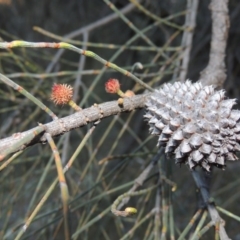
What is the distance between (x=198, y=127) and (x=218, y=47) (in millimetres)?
427

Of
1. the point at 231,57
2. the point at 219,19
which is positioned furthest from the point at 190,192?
the point at 219,19

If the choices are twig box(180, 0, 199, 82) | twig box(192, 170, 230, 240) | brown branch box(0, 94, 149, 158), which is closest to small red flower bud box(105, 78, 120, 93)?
brown branch box(0, 94, 149, 158)

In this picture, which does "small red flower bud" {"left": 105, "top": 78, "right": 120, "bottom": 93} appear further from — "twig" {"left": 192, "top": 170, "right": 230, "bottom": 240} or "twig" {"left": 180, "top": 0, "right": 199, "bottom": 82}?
"twig" {"left": 180, "top": 0, "right": 199, "bottom": 82}

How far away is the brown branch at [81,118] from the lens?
0.69 m

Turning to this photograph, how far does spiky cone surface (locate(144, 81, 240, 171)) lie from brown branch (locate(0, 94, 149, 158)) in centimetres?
6

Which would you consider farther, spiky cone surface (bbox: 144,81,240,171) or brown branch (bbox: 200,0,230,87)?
brown branch (bbox: 200,0,230,87)

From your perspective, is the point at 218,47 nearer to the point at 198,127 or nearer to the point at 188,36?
the point at 188,36

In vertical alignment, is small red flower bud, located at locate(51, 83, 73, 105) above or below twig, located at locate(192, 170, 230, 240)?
above

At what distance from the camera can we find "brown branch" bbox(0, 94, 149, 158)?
69 centimetres

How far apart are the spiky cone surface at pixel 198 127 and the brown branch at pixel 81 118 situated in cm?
6

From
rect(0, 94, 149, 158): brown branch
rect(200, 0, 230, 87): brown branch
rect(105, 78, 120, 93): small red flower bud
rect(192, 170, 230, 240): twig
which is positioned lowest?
rect(192, 170, 230, 240): twig

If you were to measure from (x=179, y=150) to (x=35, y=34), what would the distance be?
7.33ft

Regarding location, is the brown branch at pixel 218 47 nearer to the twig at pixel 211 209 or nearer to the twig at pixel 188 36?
the twig at pixel 188 36

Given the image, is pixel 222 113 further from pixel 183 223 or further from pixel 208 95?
pixel 183 223
